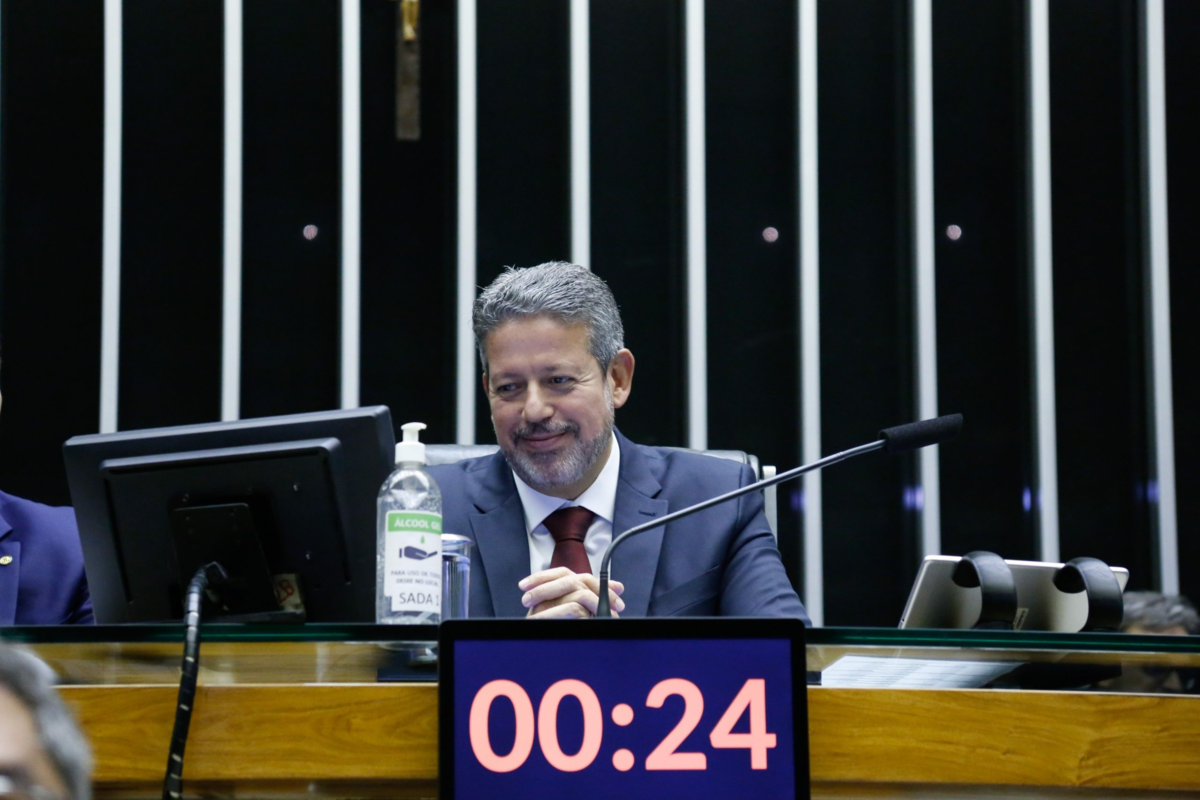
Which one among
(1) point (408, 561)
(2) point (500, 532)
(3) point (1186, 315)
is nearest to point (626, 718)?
(1) point (408, 561)

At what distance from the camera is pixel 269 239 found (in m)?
3.62

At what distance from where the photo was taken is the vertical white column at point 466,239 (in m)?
3.54

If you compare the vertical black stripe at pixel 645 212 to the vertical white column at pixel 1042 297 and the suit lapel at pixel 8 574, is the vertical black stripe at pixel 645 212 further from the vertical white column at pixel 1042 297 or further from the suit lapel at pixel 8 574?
the suit lapel at pixel 8 574

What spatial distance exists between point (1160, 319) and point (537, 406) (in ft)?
7.15

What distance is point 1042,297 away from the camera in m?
3.57

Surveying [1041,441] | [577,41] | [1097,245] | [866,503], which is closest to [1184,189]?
[1097,245]

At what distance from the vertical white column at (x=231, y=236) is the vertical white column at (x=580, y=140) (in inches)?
34.7

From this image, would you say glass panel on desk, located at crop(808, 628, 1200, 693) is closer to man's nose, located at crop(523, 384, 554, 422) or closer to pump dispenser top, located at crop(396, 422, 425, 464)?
pump dispenser top, located at crop(396, 422, 425, 464)

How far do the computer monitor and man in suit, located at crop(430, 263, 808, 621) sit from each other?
564mm

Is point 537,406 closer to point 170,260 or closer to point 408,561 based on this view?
point 408,561

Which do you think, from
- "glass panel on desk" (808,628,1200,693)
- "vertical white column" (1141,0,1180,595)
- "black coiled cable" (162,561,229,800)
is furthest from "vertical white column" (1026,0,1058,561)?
"black coiled cable" (162,561,229,800)

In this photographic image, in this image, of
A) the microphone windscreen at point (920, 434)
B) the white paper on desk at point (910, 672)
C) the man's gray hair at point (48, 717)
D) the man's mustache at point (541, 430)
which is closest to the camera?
the man's gray hair at point (48, 717)

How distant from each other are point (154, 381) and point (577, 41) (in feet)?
4.75

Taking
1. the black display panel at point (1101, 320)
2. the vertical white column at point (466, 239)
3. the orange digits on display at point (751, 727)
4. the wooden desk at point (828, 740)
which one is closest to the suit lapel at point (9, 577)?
the wooden desk at point (828, 740)
